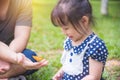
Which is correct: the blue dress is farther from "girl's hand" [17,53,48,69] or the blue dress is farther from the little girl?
"girl's hand" [17,53,48,69]

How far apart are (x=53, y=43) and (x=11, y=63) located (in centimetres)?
209

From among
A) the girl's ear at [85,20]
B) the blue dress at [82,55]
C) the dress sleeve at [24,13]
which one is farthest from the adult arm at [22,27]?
the girl's ear at [85,20]

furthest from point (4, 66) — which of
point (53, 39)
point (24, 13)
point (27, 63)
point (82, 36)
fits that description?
point (53, 39)

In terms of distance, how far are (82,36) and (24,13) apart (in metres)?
0.76

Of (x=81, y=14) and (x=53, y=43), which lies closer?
(x=81, y=14)

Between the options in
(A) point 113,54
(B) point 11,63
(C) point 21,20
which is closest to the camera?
(B) point 11,63

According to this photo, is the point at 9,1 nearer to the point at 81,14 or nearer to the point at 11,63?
the point at 11,63

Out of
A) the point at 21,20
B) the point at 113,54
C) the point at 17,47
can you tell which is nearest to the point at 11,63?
the point at 17,47

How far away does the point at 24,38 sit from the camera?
11.4 ft

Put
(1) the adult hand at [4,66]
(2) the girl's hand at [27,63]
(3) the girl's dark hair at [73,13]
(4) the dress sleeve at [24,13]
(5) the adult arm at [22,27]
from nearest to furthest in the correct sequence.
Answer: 1. (3) the girl's dark hair at [73,13]
2. (2) the girl's hand at [27,63]
3. (1) the adult hand at [4,66]
4. (5) the adult arm at [22,27]
5. (4) the dress sleeve at [24,13]

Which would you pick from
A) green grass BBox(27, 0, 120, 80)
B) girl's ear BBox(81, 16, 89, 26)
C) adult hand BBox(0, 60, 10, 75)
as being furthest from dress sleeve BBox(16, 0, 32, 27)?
girl's ear BBox(81, 16, 89, 26)

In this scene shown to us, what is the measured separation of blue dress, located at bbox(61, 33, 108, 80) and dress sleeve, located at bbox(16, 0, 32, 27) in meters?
0.52

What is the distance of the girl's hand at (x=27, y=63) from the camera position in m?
3.15

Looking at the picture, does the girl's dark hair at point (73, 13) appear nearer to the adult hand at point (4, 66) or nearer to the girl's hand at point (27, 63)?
the girl's hand at point (27, 63)
